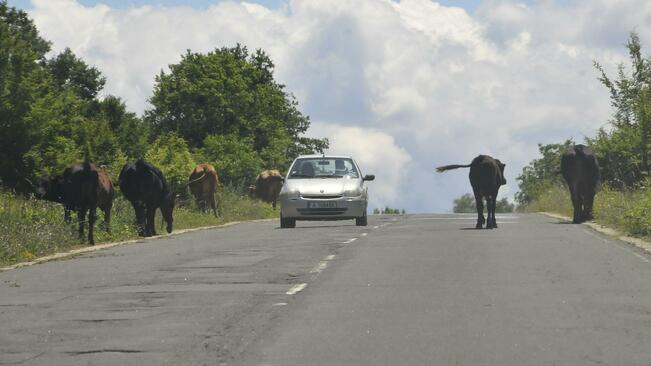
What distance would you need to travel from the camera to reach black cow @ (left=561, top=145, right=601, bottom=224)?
3531cm

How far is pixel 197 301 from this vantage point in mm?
13789

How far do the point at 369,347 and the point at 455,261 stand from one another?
9.26 meters

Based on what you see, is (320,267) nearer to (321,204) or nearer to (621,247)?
(621,247)

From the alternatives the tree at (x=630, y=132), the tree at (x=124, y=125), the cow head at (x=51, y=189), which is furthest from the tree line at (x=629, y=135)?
the tree at (x=124, y=125)

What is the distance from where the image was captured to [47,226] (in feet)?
81.1

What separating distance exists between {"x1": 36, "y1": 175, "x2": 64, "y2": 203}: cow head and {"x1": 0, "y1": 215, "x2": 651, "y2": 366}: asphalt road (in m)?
4.89

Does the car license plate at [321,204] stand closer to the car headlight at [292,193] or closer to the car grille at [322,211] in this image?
the car grille at [322,211]

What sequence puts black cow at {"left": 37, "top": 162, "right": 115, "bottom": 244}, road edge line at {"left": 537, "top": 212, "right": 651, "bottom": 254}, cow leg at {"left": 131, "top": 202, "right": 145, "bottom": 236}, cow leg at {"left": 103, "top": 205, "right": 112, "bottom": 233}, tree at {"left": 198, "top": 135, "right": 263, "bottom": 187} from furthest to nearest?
tree at {"left": 198, "top": 135, "right": 263, "bottom": 187} → cow leg at {"left": 131, "top": 202, "right": 145, "bottom": 236} → cow leg at {"left": 103, "top": 205, "right": 112, "bottom": 233} → black cow at {"left": 37, "top": 162, "right": 115, "bottom": 244} → road edge line at {"left": 537, "top": 212, "right": 651, "bottom": 254}

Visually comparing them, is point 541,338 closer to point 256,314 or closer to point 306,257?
point 256,314

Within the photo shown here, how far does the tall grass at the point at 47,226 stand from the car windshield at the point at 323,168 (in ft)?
11.6

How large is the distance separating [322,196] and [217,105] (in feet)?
164

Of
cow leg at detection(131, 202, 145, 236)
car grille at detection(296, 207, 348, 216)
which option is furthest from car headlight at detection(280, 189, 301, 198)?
cow leg at detection(131, 202, 145, 236)

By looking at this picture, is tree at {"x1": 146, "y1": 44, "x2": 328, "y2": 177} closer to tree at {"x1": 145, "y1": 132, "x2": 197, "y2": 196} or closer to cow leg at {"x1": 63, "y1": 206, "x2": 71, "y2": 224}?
tree at {"x1": 145, "y1": 132, "x2": 197, "y2": 196}

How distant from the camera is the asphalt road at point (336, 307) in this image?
391 inches
